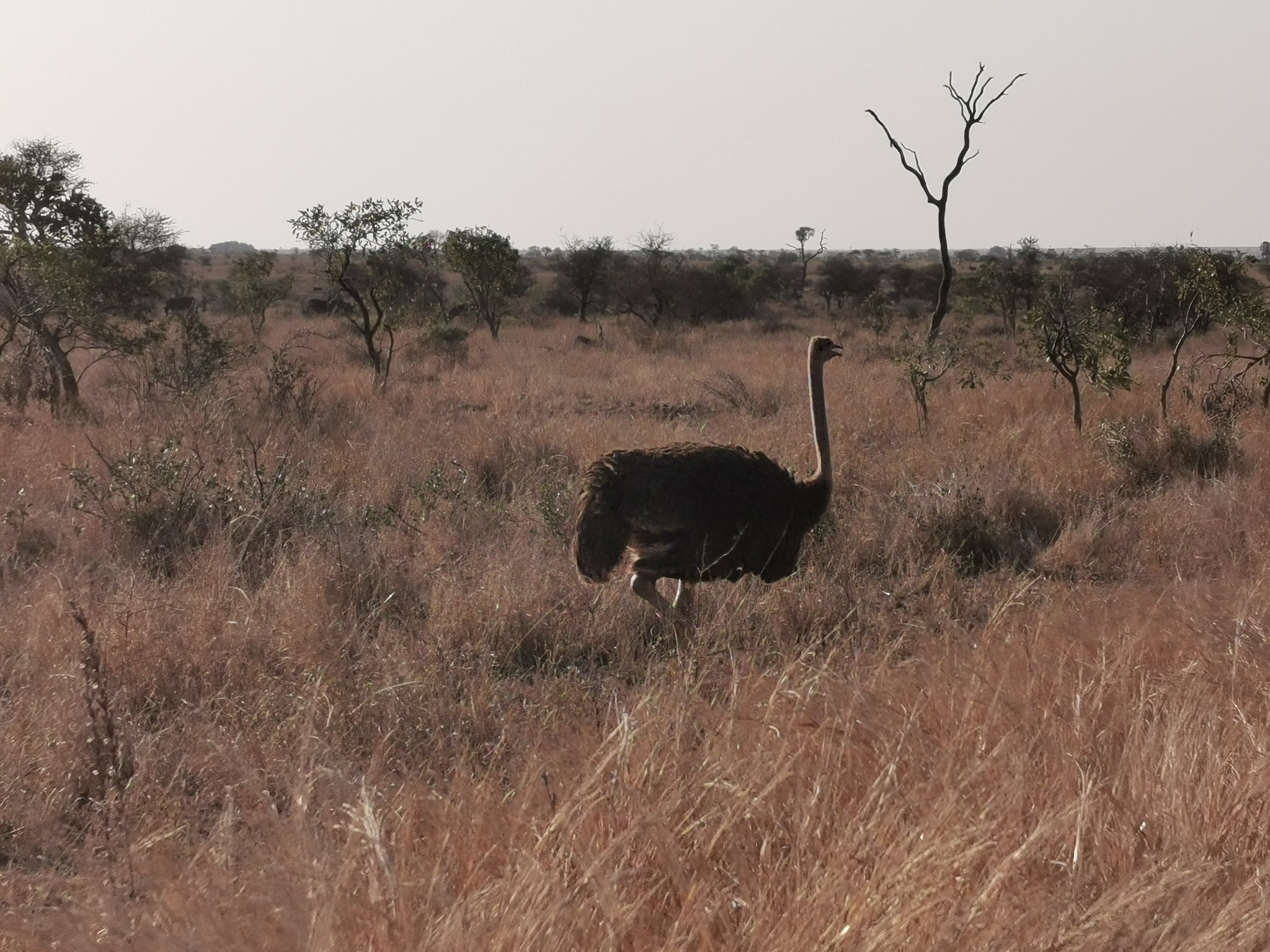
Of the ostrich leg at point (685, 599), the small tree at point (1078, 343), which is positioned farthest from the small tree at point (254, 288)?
the ostrich leg at point (685, 599)

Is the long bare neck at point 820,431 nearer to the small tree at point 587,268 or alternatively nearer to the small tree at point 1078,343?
the small tree at point 1078,343

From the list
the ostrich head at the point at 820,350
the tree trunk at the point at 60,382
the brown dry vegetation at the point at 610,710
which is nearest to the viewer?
the brown dry vegetation at the point at 610,710

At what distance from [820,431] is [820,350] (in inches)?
25.0

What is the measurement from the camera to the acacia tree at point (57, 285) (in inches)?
428

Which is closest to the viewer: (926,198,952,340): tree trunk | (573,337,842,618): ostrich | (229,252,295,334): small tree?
(573,337,842,618): ostrich

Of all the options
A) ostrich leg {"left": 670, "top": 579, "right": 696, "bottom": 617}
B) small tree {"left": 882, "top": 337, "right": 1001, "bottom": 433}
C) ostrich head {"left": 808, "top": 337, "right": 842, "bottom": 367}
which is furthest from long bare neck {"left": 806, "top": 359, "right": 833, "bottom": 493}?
small tree {"left": 882, "top": 337, "right": 1001, "bottom": 433}

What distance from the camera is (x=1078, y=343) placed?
32.0ft

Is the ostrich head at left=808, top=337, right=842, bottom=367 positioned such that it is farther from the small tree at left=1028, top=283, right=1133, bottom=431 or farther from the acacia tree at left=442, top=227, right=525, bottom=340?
the acacia tree at left=442, top=227, right=525, bottom=340

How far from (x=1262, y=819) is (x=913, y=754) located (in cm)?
74

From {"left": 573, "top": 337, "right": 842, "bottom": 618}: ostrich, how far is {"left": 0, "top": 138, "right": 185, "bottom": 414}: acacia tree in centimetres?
689

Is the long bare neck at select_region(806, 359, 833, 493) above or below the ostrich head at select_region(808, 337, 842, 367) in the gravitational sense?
below

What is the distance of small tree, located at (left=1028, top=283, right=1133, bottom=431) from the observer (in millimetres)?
9312

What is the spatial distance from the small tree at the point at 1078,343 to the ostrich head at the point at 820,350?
13.1 feet

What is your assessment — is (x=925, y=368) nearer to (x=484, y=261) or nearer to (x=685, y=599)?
(x=685, y=599)
